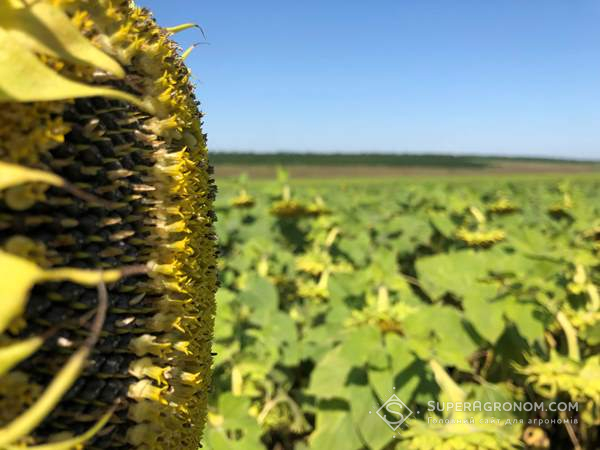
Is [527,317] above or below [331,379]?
above

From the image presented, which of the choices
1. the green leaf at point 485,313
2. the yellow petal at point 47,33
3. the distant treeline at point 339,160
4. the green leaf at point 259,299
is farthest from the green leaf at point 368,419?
the distant treeline at point 339,160

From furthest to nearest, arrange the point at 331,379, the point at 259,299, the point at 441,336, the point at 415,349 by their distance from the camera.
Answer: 1. the point at 259,299
2. the point at 331,379
3. the point at 441,336
4. the point at 415,349

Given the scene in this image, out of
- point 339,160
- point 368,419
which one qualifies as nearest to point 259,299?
point 368,419

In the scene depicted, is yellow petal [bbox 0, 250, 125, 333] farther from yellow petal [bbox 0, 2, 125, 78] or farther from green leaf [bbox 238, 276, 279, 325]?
green leaf [bbox 238, 276, 279, 325]

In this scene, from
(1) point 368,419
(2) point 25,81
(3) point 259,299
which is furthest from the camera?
(3) point 259,299

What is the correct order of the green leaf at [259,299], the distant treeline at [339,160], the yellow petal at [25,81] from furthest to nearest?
the distant treeline at [339,160]
the green leaf at [259,299]
the yellow petal at [25,81]

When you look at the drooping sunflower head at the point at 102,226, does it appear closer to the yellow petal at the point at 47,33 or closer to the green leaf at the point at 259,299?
the yellow petal at the point at 47,33

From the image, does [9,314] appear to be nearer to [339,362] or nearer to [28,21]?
[28,21]

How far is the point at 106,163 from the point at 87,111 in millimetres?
73

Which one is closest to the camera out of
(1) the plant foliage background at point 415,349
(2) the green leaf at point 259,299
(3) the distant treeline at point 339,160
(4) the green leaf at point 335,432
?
(1) the plant foliage background at point 415,349
